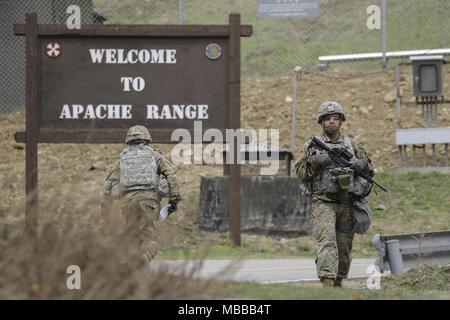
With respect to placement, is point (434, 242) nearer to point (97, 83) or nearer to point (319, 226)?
point (319, 226)

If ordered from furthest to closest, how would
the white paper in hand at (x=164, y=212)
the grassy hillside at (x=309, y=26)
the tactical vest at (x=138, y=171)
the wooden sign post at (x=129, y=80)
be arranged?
the grassy hillside at (x=309, y=26), the wooden sign post at (x=129, y=80), the white paper in hand at (x=164, y=212), the tactical vest at (x=138, y=171)

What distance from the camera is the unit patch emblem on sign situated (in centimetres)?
1403

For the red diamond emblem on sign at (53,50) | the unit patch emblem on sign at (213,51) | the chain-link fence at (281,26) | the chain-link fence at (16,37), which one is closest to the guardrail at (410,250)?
the unit patch emblem on sign at (213,51)

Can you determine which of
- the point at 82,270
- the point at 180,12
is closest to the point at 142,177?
the point at 82,270

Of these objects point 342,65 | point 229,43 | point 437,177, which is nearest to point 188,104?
point 229,43

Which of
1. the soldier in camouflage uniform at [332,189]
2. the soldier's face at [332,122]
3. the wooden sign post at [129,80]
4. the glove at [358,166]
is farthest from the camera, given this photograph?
the wooden sign post at [129,80]

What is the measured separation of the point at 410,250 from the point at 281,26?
16.1 meters

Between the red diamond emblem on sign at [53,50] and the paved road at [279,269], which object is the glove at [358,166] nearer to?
the paved road at [279,269]

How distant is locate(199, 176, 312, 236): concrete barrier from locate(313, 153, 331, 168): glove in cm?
701

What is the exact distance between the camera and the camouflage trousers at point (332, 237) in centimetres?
829

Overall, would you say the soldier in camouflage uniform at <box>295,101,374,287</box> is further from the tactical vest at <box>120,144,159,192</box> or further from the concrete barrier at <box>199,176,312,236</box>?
the concrete barrier at <box>199,176,312,236</box>

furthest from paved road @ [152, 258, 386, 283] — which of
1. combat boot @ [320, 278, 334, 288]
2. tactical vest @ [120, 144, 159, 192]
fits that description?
tactical vest @ [120, 144, 159, 192]

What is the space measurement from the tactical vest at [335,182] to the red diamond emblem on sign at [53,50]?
6.68m
